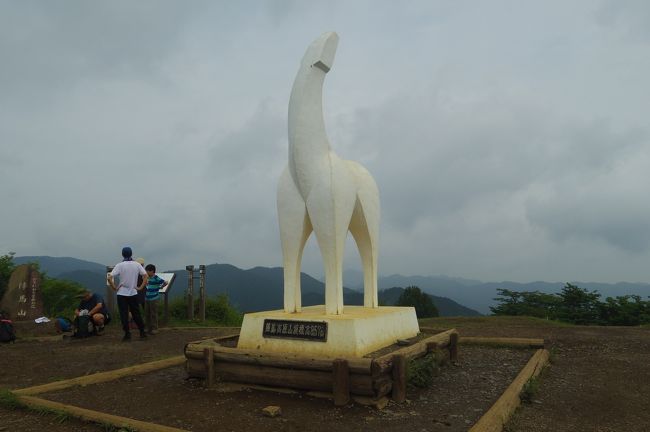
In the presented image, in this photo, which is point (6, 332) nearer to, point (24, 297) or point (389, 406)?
point (24, 297)

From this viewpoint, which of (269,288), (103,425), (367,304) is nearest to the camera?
(103,425)

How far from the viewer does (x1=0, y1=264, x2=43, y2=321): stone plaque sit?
33.8 ft

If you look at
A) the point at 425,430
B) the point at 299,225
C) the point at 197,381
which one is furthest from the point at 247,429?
the point at 299,225

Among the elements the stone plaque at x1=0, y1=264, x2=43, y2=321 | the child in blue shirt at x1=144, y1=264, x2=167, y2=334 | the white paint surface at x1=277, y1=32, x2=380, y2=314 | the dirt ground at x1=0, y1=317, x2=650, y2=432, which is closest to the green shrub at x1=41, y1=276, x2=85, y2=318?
the stone plaque at x1=0, y1=264, x2=43, y2=321

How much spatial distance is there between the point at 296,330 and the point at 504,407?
2491 millimetres

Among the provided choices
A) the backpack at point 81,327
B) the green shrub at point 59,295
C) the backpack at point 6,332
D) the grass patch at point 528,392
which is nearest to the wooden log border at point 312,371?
the grass patch at point 528,392

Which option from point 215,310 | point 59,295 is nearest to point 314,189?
point 215,310

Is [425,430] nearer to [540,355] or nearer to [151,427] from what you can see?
[151,427]

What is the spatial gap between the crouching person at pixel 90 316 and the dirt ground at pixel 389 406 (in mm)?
884

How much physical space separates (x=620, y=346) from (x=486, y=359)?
285 centimetres

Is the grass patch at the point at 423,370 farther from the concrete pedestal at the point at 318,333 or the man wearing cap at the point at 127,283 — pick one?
the man wearing cap at the point at 127,283

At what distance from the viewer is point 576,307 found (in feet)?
58.4

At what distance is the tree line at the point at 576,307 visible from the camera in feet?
51.3

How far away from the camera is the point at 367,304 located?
7547 mm
